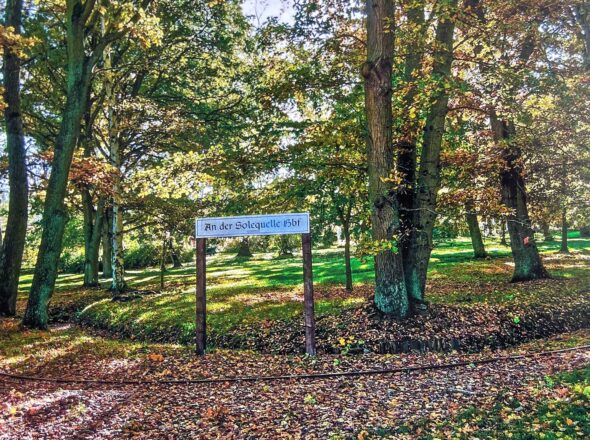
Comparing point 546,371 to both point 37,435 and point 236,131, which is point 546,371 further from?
point 236,131

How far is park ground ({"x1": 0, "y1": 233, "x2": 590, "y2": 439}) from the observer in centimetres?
393

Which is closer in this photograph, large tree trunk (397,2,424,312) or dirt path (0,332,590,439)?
dirt path (0,332,590,439)

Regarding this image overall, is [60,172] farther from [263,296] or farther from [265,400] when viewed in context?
[265,400]

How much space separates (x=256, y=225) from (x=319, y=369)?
2.40m

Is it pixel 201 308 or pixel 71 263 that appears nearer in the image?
pixel 201 308

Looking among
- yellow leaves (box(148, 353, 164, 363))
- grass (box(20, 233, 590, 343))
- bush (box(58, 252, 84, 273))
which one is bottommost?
yellow leaves (box(148, 353, 164, 363))

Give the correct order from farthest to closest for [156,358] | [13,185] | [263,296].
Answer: [263,296] → [13,185] → [156,358]

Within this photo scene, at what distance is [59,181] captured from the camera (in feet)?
28.1

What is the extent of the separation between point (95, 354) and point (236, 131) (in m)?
9.71

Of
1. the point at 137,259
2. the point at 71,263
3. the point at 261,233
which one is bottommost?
the point at 71,263

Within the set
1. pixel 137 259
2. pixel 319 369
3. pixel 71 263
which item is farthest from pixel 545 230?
pixel 71 263

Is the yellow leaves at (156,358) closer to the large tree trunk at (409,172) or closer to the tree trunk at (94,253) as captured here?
the large tree trunk at (409,172)

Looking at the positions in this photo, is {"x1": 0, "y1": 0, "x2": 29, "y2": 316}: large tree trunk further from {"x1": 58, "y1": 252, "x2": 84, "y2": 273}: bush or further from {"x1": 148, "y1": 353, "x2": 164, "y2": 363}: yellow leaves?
{"x1": 58, "y1": 252, "x2": 84, "y2": 273}: bush

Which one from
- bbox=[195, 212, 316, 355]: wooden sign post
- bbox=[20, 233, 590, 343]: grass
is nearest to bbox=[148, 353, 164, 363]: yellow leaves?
bbox=[195, 212, 316, 355]: wooden sign post
